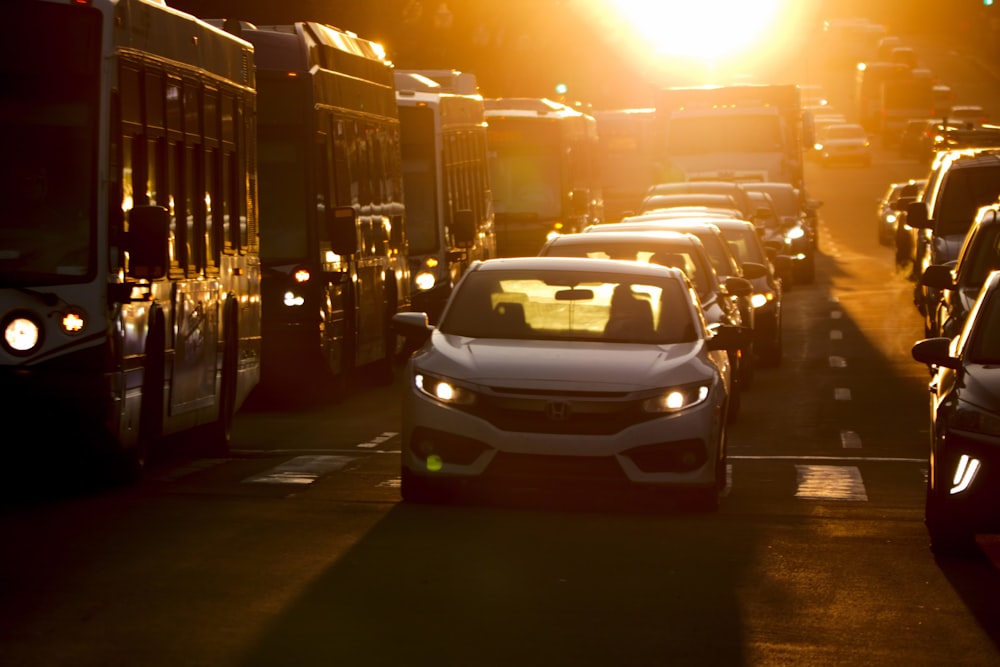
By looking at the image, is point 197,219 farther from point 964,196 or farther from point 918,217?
point 964,196

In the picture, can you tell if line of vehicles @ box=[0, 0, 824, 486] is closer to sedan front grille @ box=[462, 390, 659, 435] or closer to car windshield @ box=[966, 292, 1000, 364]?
sedan front grille @ box=[462, 390, 659, 435]

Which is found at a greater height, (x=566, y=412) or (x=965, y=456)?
(x=566, y=412)

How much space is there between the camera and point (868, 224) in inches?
2517

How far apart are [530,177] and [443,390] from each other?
951 inches

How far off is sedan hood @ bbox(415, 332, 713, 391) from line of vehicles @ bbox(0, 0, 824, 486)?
1.65 meters

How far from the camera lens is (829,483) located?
14734mm

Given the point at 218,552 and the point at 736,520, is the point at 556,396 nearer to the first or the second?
the point at 736,520

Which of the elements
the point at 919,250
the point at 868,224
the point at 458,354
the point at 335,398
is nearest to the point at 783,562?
the point at 458,354

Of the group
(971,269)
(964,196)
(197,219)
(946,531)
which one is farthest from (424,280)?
(946,531)

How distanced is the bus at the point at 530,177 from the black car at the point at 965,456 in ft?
79.3

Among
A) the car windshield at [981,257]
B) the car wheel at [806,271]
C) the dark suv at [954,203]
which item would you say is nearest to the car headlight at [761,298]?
the dark suv at [954,203]

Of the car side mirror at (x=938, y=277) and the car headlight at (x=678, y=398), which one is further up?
the car side mirror at (x=938, y=277)

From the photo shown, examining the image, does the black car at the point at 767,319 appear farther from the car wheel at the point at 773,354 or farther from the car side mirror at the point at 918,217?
the car side mirror at the point at 918,217

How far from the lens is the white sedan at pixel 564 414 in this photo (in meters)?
12.4
